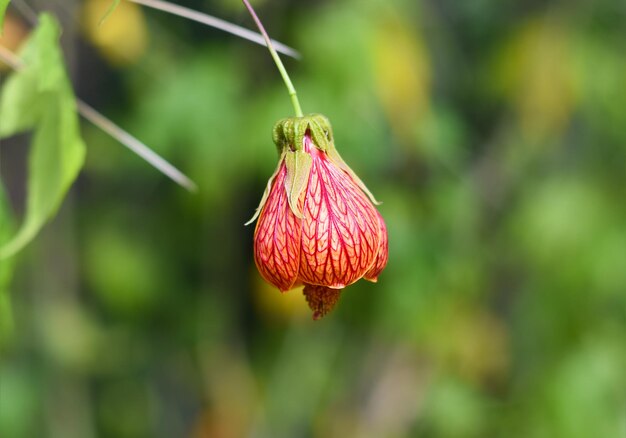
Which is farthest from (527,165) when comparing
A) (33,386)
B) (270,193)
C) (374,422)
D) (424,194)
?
(270,193)

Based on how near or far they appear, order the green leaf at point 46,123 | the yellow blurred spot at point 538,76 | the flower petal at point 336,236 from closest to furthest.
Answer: the flower petal at point 336,236 < the green leaf at point 46,123 < the yellow blurred spot at point 538,76

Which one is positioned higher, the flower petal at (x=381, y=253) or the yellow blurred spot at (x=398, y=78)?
the yellow blurred spot at (x=398, y=78)

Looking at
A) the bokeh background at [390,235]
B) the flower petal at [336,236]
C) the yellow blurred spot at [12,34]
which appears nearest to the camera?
the flower petal at [336,236]

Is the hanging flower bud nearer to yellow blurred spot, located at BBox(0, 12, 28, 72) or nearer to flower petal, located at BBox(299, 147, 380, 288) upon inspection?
flower petal, located at BBox(299, 147, 380, 288)

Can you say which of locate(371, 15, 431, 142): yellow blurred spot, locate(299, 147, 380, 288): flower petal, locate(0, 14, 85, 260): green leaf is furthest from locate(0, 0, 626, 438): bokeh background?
locate(299, 147, 380, 288): flower petal

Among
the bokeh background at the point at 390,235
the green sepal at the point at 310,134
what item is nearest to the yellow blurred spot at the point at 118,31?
the bokeh background at the point at 390,235

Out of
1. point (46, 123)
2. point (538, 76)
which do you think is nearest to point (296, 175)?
point (46, 123)

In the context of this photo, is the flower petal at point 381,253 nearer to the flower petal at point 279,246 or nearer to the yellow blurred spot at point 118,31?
the flower petal at point 279,246

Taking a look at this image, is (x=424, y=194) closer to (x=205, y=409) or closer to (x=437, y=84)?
(x=437, y=84)
